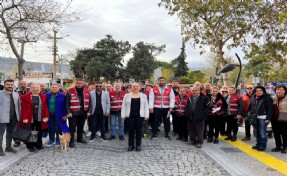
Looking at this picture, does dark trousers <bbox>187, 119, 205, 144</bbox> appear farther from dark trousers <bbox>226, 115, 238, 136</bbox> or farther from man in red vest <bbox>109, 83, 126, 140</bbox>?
man in red vest <bbox>109, 83, 126, 140</bbox>

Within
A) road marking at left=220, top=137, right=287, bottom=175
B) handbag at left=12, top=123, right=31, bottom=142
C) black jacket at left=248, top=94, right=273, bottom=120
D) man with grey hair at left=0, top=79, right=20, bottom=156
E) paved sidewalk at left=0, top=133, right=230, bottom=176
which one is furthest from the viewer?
black jacket at left=248, top=94, right=273, bottom=120

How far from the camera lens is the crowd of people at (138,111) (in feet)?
26.0

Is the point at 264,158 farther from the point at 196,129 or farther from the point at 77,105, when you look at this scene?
the point at 77,105

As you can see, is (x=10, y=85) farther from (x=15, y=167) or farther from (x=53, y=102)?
(x=15, y=167)

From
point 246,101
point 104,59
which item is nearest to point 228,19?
point 246,101

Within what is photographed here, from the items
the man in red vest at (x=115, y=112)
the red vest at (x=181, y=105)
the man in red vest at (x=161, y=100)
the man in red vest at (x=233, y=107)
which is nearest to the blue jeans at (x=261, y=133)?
the man in red vest at (x=233, y=107)

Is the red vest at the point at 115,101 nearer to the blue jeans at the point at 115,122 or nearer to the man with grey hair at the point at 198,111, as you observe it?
A: the blue jeans at the point at 115,122

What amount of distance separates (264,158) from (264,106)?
1437 mm

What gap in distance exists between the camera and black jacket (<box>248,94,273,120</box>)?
810 cm

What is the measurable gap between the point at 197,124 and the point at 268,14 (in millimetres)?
10369

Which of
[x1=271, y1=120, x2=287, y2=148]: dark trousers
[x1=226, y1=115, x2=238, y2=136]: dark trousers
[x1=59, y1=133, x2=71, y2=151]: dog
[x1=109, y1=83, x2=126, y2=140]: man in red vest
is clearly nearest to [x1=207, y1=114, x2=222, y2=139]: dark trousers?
[x1=226, y1=115, x2=238, y2=136]: dark trousers

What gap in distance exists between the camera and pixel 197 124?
8.75 m

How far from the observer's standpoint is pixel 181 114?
9805 mm

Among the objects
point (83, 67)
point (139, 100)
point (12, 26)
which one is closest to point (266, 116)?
point (139, 100)
